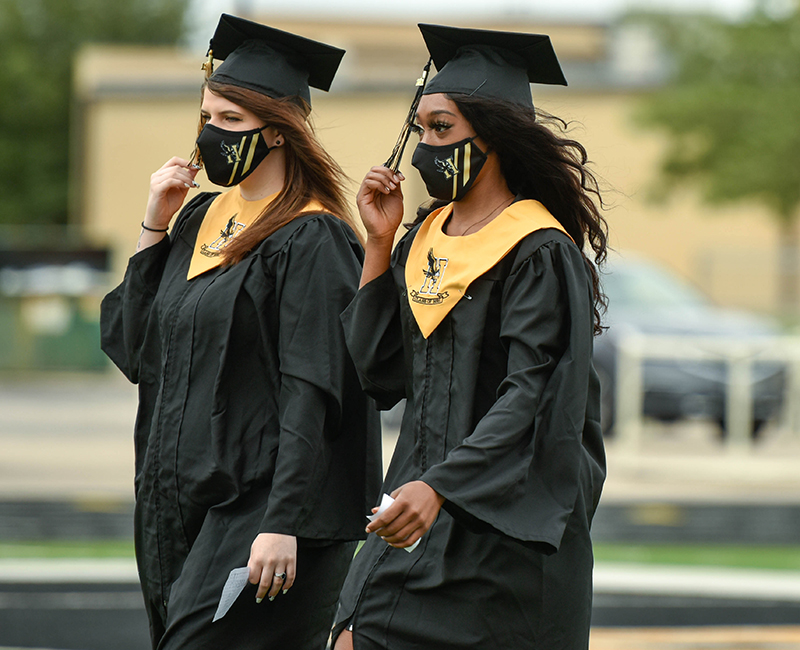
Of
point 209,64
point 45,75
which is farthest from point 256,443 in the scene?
point 45,75

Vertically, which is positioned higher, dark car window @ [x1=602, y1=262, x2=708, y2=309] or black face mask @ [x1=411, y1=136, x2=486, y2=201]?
dark car window @ [x1=602, y1=262, x2=708, y2=309]

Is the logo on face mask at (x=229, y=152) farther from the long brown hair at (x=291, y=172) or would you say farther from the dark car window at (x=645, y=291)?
the dark car window at (x=645, y=291)

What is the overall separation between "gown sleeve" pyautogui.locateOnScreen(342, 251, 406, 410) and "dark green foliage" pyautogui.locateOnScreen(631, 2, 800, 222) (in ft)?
80.3

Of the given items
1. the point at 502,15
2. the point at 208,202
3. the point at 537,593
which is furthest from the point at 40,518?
the point at 502,15

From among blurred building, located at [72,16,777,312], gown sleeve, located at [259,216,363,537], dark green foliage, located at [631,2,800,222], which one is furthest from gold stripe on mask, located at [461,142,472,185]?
blurred building, located at [72,16,777,312]

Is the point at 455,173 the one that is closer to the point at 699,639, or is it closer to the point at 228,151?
the point at 228,151

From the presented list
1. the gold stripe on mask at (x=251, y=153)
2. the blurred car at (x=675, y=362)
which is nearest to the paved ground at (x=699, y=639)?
the gold stripe on mask at (x=251, y=153)

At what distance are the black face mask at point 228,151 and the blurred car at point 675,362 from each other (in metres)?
8.93

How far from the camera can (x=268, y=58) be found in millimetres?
3334

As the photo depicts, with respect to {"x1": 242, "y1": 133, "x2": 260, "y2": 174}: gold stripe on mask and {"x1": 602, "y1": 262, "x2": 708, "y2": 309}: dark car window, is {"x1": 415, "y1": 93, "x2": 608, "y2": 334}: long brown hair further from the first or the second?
A: {"x1": 602, "y1": 262, "x2": 708, "y2": 309}: dark car window

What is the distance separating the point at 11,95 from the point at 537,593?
45697mm

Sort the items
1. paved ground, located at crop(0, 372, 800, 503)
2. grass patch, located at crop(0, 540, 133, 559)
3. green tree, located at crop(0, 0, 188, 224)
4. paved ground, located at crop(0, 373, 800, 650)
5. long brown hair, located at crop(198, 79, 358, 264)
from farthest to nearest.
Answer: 1. green tree, located at crop(0, 0, 188, 224)
2. paved ground, located at crop(0, 372, 800, 503)
3. grass patch, located at crop(0, 540, 133, 559)
4. paved ground, located at crop(0, 373, 800, 650)
5. long brown hair, located at crop(198, 79, 358, 264)

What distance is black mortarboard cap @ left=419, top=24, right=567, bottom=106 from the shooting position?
2857 mm

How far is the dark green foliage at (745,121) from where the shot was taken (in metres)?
26.2
